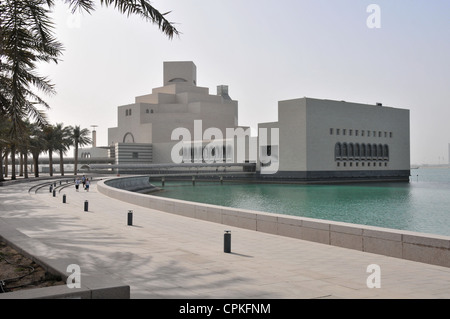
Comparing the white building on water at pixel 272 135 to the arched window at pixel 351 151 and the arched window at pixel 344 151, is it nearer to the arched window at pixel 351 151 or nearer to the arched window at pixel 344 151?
the arched window at pixel 344 151

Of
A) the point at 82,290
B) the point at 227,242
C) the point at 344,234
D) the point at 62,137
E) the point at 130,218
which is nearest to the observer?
the point at 82,290

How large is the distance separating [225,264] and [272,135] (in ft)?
197

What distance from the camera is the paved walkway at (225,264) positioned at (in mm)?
6602

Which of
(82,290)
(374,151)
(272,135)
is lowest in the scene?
(82,290)

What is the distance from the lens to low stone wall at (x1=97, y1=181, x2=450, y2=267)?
9.03 meters

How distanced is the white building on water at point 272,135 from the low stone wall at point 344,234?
49.7 metres

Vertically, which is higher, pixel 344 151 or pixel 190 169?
pixel 344 151

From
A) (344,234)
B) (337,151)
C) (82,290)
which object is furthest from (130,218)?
(337,151)

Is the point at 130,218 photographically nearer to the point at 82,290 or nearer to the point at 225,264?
the point at 225,264

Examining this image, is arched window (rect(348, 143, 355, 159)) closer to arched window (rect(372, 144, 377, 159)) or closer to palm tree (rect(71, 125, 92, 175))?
arched window (rect(372, 144, 377, 159))

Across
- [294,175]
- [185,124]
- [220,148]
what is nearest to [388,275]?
[294,175]

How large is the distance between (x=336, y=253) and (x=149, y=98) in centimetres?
8831

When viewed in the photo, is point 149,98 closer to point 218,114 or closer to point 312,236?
point 218,114

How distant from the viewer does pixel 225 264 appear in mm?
8523
